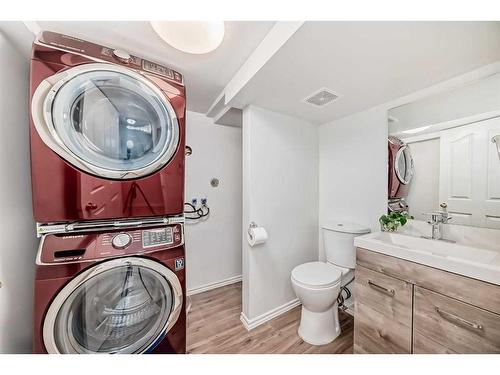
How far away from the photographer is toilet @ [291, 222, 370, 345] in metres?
1.27

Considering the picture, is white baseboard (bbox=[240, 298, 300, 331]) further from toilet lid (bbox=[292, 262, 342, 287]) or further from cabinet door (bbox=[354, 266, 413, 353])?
cabinet door (bbox=[354, 266, 413, 353])

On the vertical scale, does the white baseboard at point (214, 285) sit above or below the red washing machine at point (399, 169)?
below

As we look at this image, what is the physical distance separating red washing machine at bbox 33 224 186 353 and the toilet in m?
0.89

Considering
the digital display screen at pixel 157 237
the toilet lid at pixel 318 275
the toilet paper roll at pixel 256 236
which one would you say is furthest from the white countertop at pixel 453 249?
the digital display screen at pixel 157 237

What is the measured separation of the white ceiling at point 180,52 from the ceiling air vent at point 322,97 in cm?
60

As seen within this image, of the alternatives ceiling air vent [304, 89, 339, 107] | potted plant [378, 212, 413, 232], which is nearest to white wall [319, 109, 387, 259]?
potted plant [378, 212, 413, 232]

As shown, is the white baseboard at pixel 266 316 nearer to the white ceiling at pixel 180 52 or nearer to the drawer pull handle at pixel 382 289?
the drawer pull handle at pixel 382 289

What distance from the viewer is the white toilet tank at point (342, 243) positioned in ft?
4.86

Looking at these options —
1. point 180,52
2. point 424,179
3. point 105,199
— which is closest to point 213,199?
point 105,199
